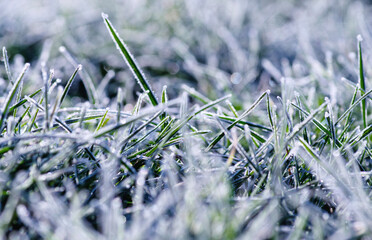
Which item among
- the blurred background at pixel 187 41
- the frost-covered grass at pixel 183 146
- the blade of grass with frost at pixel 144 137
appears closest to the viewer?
the frost-covered grass at pixel 183 146

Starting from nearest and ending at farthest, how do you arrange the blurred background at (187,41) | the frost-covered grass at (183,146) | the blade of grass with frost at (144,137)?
the frost-covered grass at (183,146), the blade of grass with frost at (144,137), the blurred background at (187,41)

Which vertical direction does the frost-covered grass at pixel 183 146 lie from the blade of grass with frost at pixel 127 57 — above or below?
below

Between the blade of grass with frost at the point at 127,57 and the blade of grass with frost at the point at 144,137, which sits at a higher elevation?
the blade of grass with frost at the point at 127,57

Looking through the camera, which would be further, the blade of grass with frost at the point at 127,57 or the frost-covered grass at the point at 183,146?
the blade of grass with frost at the point at 127,57

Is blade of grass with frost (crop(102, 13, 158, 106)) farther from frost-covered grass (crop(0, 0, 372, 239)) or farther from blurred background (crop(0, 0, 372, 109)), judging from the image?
blurred background (crop(0, 0, 372, 109))

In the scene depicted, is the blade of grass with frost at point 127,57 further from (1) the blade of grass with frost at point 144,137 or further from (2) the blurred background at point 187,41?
(2) the blurred background at point 187,41

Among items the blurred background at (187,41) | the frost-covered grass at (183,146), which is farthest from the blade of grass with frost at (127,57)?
the blurred background at (187,41)

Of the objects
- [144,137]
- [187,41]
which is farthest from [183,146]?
[187,41]

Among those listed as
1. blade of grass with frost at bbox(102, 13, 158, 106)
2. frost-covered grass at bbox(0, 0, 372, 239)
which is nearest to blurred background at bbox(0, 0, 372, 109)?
frost-covered grass at bbox(0, 0, 372, 239)
